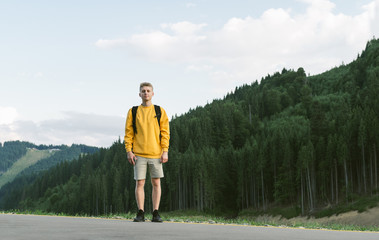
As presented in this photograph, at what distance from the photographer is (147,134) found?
9984 mm

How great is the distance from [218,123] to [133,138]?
160 metres

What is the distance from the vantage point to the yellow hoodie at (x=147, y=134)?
9.94 m

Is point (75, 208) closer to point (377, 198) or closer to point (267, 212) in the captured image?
point (267, 212)

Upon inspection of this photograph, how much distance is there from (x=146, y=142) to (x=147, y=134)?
0.62 feet

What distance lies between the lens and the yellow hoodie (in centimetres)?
994

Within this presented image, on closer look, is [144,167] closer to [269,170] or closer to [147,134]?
[147,134]

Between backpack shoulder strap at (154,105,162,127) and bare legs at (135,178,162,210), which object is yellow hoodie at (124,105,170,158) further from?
bare legs at (135,178,162,210)

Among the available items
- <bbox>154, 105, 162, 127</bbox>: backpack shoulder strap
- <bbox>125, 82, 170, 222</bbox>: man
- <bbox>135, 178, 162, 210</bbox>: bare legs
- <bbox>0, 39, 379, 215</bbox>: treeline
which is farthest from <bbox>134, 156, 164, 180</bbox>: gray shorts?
<bbox>0, 39, 379, 215</bbox>: treeline

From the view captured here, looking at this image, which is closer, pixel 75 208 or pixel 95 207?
pixel 95 207

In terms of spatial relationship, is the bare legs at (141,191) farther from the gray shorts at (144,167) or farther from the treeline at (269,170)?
the treeline at (269,170)

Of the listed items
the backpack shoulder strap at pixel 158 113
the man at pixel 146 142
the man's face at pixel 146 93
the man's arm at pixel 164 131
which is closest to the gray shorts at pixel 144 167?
the man at pixel 146 142

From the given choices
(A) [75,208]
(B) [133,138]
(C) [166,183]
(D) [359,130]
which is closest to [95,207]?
(A) [75,208]

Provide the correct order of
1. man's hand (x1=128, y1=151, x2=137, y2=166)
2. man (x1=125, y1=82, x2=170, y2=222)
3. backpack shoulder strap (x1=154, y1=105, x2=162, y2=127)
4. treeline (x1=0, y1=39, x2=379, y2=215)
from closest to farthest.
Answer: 1. man's hand (x1=128, y1=151, x2=137, y2=166)
2. man (x1=125, y1=82, x2=170, y2=222)
3. backpack shoulder strap (x1=154, y1=105, x2=162, y2=127)
4. treeline (x1=0, y1=39, x2=379, y2=215)

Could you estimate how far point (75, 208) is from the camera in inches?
6284
